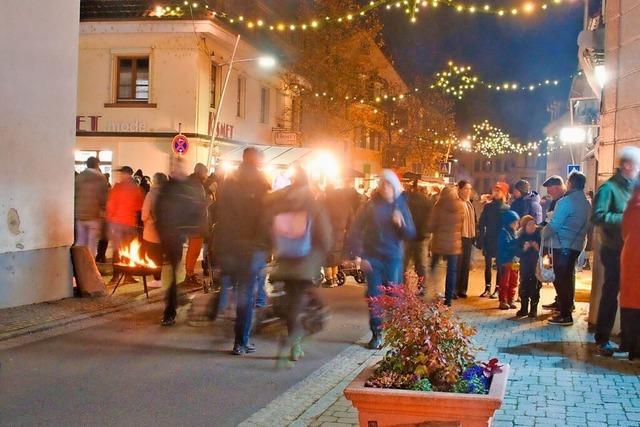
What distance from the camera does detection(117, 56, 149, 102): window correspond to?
25172 millimetres

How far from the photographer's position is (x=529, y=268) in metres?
10.7

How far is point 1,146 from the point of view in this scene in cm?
980

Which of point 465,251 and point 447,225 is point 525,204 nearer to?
point 465,251

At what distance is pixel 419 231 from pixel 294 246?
4175mm

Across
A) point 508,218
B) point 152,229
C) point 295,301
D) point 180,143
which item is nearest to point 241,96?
point 180,143

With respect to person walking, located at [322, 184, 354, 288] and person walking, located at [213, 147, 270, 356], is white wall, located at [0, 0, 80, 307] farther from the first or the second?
person walking, located at [322, 184, 354, 288]

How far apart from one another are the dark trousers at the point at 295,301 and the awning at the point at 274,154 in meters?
→ 16.0

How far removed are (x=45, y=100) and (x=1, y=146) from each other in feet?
3.84

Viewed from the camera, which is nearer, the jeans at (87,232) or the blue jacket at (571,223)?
the blue jacket at (571,223)

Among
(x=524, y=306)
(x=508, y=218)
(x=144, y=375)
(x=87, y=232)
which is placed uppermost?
(x=508, y=218)

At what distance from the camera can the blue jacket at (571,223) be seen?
370 inches

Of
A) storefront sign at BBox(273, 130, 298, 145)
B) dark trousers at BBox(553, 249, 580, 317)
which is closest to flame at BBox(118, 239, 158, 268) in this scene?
dark trousers at BBox(553, 249, 580, 317)

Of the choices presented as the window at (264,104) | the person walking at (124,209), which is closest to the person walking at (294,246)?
the person walking at (124,209)

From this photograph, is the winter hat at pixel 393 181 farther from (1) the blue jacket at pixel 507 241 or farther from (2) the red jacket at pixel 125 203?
(2) the red jacket at pixel 125 203
